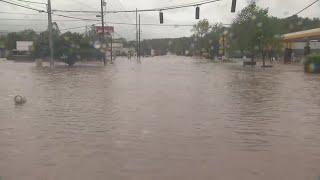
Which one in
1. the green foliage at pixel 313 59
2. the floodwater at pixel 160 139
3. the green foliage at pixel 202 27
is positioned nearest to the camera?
the floodwater at pixel 160 139

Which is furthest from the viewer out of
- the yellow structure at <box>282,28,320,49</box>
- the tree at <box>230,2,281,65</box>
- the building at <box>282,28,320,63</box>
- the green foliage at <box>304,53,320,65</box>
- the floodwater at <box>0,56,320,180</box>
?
the building at <box>282,28,320,63</box>

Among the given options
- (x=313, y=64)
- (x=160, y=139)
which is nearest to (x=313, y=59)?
(x=313, y=64)

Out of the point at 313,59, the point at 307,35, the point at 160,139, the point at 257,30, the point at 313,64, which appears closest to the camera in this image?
the point at 160,139

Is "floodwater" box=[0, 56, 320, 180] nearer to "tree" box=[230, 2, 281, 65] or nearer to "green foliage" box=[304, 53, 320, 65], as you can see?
"green foliage" box=[304, 53, 320, 65]

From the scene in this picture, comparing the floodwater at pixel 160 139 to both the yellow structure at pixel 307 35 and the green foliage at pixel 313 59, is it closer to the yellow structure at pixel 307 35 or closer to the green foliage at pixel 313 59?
the green foliage at pixel 313 59

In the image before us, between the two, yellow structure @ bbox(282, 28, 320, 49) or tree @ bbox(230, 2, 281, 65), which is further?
tree @ bbox(230, 2, 281, 65)

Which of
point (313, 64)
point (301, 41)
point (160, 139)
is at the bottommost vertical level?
point (313, 64)

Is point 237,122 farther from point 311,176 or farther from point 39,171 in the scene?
point 39,171

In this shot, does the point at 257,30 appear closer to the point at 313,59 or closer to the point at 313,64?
the point at 313,59

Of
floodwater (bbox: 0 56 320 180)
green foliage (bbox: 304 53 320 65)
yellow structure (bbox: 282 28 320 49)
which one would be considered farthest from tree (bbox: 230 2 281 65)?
floodwater (bbox: 0 56 320 180)

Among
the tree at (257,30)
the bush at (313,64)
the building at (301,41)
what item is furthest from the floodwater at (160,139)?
the building at (301,41)

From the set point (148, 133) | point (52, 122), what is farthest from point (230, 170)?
point (52, 122)

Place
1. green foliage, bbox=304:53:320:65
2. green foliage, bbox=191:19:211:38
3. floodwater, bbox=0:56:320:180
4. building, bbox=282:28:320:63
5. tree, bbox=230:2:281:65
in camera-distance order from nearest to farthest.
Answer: floodwater, bbox=0:56:320:180 < green foliage, bbox=304:53:320:65 < tree, bbox=230:2:281:65 < building, bbox=282:28:320:63 < green foliage, bbox=191:19:211:38

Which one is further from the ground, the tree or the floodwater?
the tree
